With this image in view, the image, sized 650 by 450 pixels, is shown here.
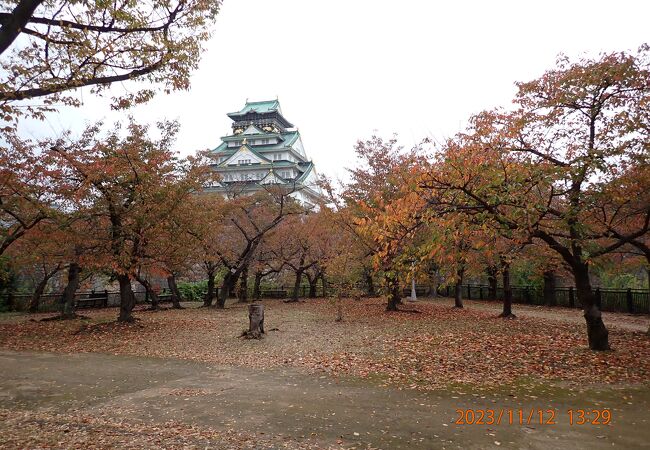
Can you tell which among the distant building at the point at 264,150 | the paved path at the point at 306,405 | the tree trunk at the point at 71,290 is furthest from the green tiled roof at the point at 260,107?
the paved path at the point at 306,405

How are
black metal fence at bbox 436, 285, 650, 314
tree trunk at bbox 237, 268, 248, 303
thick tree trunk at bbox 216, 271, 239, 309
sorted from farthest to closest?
1. tree trunk at bbox 237, 268, 248, 303
2. thick tree trunk at bbox 216, 271, 239, 309
3. black metal fence at bbox 436, 285, 650, 314

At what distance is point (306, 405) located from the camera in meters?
5.90

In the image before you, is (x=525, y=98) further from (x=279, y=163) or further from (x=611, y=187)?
(x=279, y=163)

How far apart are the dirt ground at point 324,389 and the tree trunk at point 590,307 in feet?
1.21

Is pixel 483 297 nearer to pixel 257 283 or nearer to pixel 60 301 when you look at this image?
pixel 257 283

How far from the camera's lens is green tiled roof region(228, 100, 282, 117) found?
53562 mm

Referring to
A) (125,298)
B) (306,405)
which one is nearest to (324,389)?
(306,405)

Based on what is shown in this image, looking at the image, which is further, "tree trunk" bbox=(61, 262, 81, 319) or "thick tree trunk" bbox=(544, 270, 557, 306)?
"thick tree trunk" bbox=(544, 270, 557, 306)

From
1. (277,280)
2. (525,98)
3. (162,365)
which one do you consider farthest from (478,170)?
(277,280)

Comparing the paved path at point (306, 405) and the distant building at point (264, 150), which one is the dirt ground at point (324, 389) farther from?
the distant building at point (264, 150)

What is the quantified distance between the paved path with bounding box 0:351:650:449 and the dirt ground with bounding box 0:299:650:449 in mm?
28

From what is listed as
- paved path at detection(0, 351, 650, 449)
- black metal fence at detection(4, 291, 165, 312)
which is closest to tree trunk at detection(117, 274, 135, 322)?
paved path at detection(0, 351, 650, 449)

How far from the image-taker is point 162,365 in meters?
9.24

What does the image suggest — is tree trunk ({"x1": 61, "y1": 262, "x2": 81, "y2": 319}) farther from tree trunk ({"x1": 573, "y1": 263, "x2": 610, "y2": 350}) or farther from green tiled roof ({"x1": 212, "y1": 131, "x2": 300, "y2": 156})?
green tiled roof ({"x1": 212, "y1": 131, "x2": 300, "y2": 156})
